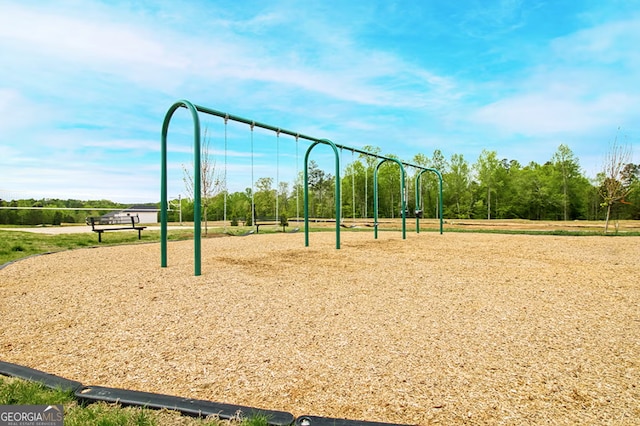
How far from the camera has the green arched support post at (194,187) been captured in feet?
18.0

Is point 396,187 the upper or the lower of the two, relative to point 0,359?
upper

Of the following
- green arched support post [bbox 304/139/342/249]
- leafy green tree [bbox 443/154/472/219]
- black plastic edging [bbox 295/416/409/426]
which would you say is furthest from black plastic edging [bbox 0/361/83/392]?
leafy green tree [bbox 443/154/472/219]

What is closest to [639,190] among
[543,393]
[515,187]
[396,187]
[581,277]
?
[515,187]

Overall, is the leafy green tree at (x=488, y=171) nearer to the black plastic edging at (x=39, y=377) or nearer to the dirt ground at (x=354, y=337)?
the dirt ground at (x=354, y=337)

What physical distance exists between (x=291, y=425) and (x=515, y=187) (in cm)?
3950

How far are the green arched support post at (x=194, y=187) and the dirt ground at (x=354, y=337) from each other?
0.31 metres

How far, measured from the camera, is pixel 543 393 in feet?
7.05

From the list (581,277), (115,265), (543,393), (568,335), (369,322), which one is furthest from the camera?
(115,265)

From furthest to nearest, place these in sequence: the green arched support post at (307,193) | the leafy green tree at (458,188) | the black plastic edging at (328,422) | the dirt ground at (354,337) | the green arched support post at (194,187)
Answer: the leafy green tree at (458,188) → the green arched support post at (307,193) → the green arched support post at (194,187) → the dirt ground at (354,337) → the black plastic edging at (328,422)

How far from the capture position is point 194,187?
17.9 feet

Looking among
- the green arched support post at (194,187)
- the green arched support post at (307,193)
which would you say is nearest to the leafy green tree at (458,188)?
the green arched support post at (307,193)

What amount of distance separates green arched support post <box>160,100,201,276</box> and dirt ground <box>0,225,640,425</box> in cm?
31

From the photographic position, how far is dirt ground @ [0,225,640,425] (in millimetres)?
2100

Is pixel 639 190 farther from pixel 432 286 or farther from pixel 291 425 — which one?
pixel 291 425
